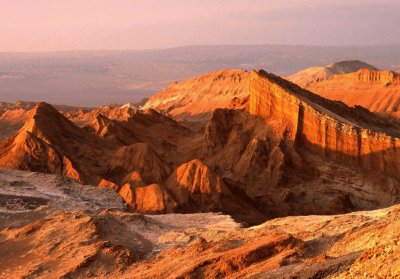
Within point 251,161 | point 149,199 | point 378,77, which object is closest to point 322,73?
point 378,77

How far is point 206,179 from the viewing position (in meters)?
30.5

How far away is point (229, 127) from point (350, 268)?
29725 mm

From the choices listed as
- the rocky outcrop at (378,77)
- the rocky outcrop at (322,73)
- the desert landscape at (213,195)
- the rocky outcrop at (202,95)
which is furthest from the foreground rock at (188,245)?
the rocky outcrop at (322,73)

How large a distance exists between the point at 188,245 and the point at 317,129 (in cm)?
1908

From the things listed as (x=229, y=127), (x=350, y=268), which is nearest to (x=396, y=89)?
(x=229, y=127)

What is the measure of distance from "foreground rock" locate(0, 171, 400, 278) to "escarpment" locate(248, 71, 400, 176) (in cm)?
1311

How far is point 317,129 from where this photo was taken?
114ft

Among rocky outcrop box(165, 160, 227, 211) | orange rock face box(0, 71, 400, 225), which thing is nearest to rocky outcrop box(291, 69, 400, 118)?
orange rock face box(0, 71, 400, 225)

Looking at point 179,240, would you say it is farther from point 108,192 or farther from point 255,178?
point 255,178

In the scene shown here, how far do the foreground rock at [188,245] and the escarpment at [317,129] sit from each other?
13110 millimetres

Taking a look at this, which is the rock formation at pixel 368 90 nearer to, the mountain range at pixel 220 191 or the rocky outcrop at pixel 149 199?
the mountain range at pixel 220 191

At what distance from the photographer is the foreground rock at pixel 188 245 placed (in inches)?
468

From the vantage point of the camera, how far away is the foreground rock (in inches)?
468

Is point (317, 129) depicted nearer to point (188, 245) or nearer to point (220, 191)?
point (220, 191)
